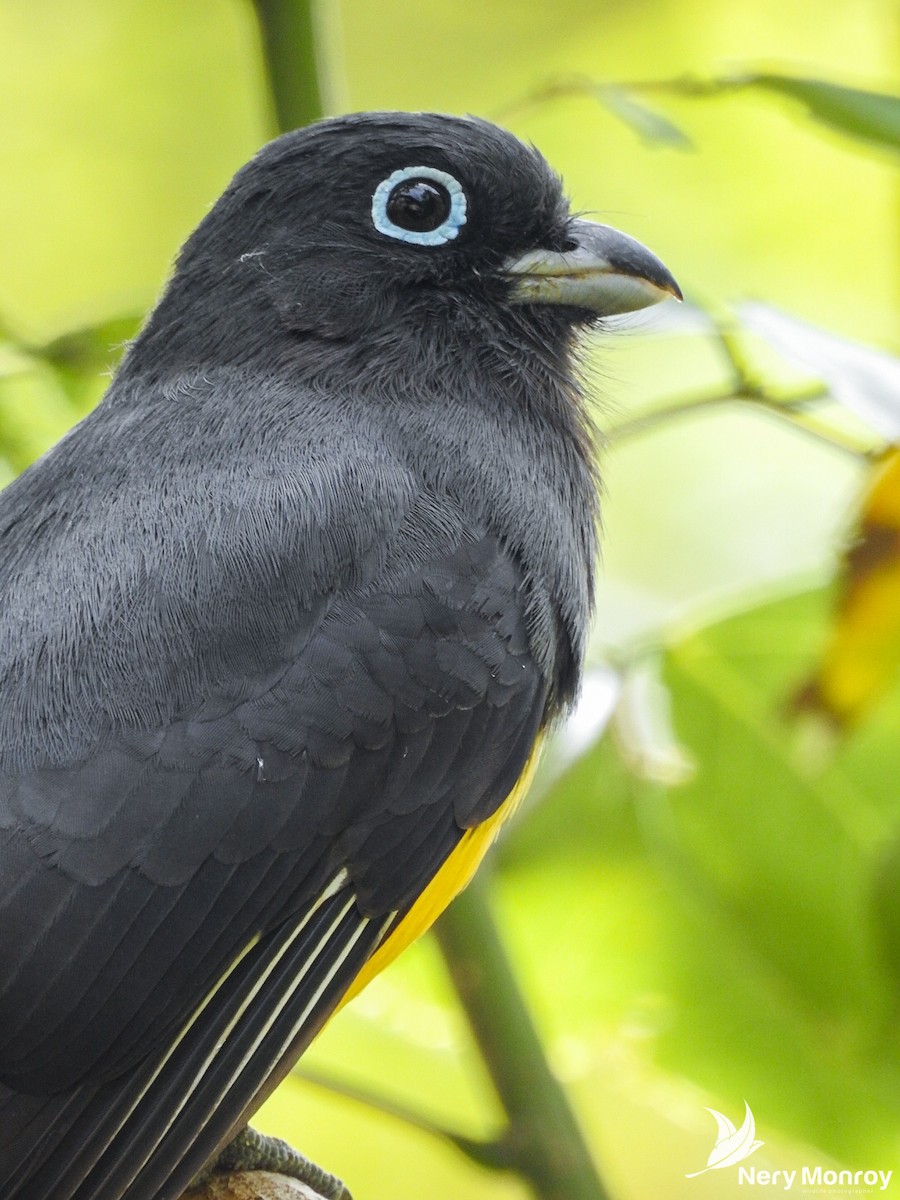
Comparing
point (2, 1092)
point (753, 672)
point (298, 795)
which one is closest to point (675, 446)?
point (753, 672)

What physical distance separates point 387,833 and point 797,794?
1.11 metres

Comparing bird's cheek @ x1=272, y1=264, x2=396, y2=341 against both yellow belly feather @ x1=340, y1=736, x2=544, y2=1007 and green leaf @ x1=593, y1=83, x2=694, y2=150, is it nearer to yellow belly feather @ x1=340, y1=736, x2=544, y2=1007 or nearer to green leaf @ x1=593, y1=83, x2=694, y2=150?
green leaf @ x1=593, y1=83, x2=694, y2=150

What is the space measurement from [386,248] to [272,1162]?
1.95 metres

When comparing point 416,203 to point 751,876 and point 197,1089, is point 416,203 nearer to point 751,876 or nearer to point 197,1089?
point 751,876

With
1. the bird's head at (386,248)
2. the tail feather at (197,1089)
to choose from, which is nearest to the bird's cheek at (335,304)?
the bird's head at (386,248)

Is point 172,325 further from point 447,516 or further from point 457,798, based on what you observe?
point 457,798

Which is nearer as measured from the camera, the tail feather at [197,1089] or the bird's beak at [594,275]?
the tail feather at [197,1089]

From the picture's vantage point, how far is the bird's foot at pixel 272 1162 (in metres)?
3.61

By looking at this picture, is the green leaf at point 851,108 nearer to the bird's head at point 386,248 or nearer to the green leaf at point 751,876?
the bird's head at point 386,248

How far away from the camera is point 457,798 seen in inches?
128

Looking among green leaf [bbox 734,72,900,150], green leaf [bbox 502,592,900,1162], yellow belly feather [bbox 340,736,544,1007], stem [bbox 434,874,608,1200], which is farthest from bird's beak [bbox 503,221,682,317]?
stem [bbox 434,874,608,1200]

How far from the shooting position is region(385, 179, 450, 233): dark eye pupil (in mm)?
3662

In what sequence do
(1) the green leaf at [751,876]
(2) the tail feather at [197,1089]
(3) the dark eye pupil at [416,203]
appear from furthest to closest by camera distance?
1. (1) the green leaf at [751,876]
2. (3) the dark eye pupil at [416,203]
3. (2) the tail feather at [197,1089]

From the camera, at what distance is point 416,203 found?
3660mm
